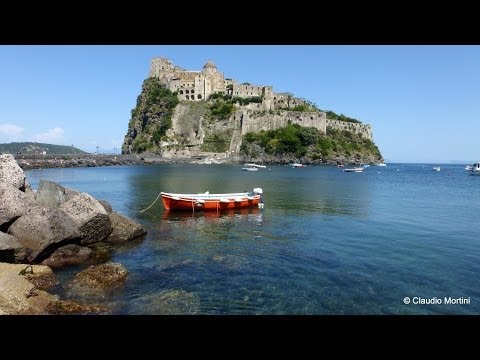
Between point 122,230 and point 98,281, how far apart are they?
6598mm

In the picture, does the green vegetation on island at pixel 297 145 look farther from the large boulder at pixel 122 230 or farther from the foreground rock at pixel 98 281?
the foreground rock at pixel 98 281

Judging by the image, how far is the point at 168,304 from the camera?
34.7 ft

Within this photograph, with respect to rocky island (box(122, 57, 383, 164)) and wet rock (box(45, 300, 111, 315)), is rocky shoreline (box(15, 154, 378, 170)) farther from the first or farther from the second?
wet rock (box(45, 300, 111, 315))

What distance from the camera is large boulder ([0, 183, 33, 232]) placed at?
13.6 metres

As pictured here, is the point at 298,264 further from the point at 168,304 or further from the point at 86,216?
the point at 86,216

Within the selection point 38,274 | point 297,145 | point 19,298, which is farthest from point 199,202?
point 297,145

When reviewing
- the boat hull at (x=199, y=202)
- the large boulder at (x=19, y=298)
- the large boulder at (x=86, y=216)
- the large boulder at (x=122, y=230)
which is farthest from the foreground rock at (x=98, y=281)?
the boat hull at (x=199, y=202)

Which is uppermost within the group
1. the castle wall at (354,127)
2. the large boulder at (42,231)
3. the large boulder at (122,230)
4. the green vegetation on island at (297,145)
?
the castle wall at (354,127)

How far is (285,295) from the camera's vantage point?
Answer: 451 inches

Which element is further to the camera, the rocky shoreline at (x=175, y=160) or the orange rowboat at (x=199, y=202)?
the rocky shoreline at (x=175, y=160)

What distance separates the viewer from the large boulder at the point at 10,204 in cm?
1364
